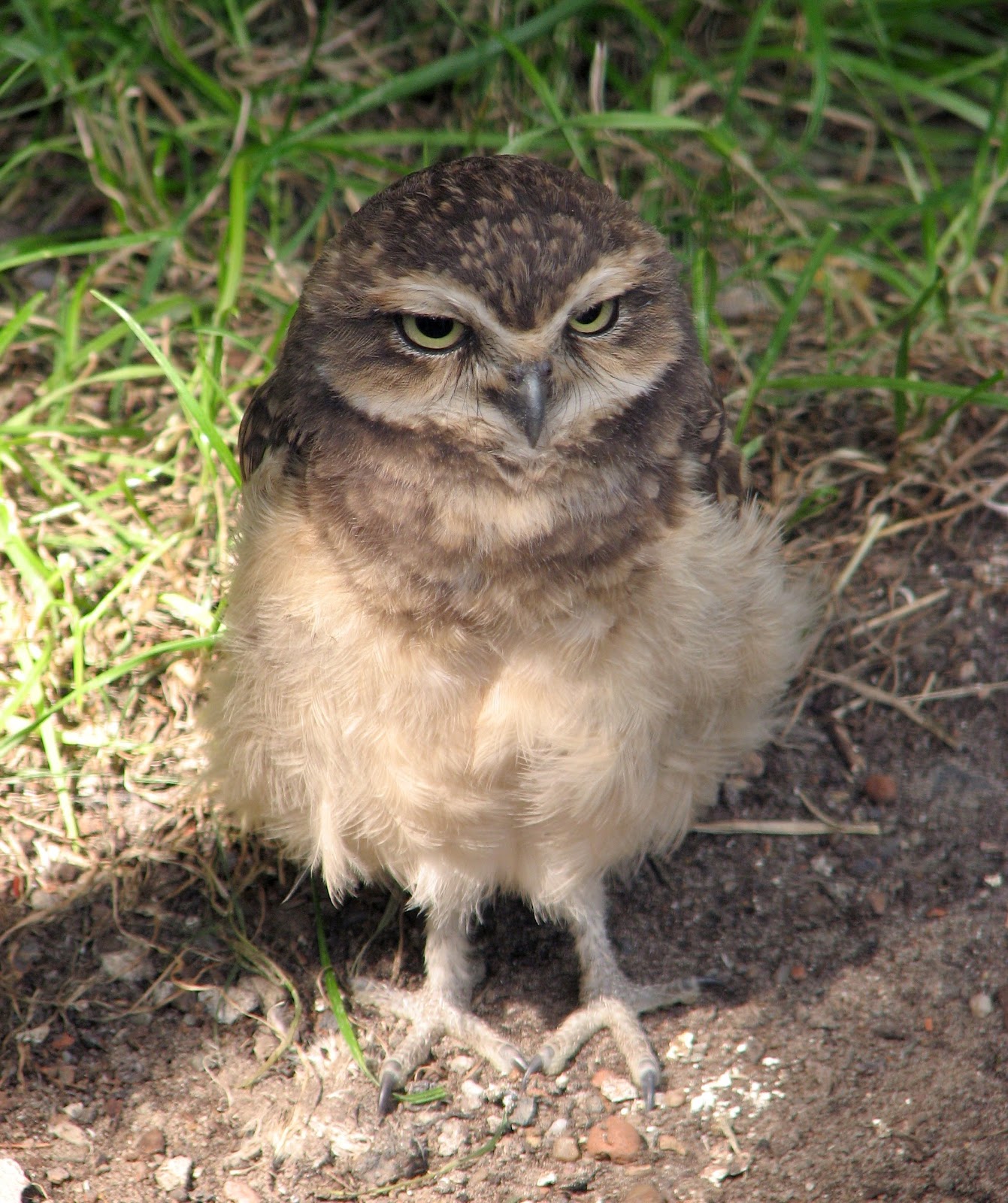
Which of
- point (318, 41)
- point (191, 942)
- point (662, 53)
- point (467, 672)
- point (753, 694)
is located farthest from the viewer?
point (662, 53)

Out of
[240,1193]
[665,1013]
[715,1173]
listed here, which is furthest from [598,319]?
[240,1193]

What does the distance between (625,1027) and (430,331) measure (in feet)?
5.99

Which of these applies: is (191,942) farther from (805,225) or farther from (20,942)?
(805,225)

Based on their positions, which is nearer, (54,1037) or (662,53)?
(54,1037)

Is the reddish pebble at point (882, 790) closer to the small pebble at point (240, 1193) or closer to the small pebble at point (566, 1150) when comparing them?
the small pebble at point (566, 1150)

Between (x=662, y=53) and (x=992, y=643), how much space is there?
236 centimetres

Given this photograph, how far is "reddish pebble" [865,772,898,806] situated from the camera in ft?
12.4

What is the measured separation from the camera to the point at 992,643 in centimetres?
398

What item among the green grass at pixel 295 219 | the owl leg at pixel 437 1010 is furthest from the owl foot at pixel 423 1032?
the green grass at pixel 295 219

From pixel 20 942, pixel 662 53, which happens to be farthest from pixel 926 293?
pixel 20 942

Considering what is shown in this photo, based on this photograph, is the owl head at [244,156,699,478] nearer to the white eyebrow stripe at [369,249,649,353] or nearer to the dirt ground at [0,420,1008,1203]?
the white eyebrow stripe at [369,249,649,353]

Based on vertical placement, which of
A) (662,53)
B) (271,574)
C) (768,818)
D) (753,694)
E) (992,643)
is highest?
(662,53)

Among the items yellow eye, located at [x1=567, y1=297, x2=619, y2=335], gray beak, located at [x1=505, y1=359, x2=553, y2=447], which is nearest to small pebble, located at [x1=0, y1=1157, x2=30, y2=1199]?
gray beak, located at [x1=505, y1=359, x2=553, y2=447]

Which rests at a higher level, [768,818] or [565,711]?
[565,711]
